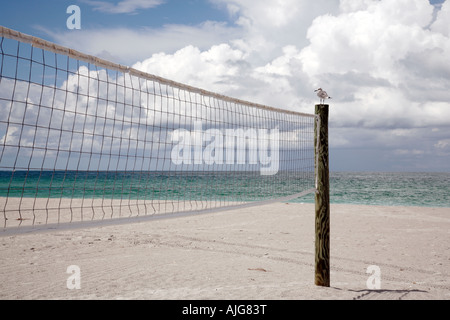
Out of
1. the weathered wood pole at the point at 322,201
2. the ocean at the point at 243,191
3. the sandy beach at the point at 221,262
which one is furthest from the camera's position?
the ocean at the point at 243,191

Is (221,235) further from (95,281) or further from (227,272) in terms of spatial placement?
(95,281)

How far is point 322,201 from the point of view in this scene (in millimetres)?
4387

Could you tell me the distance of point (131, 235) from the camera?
7586 mm

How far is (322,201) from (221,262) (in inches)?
72.9

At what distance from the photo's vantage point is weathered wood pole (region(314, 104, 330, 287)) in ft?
14.3

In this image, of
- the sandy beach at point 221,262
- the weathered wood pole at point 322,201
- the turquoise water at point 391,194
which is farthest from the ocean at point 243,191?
the weathered wood pole at point 322,201

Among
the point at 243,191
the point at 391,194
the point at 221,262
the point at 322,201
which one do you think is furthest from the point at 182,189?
the point at 322,201

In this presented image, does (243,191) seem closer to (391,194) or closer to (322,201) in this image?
(391,194)

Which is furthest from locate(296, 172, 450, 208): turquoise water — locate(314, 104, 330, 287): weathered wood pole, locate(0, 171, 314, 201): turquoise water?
locate(314, 104, 330, 287): weathered wood pole

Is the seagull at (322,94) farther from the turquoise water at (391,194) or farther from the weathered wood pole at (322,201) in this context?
the turquoise water at (391,194)

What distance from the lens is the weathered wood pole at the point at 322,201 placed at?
14.3 ft

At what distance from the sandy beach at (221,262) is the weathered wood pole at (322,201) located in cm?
21

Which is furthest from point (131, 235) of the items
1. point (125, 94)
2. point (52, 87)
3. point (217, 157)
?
point (52, 87)

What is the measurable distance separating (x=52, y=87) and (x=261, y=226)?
248 inches
